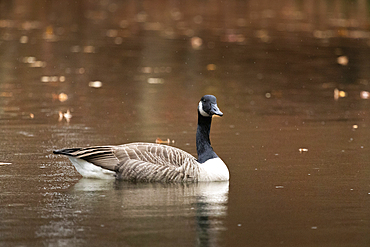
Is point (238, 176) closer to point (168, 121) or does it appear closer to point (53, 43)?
point (168, 121)

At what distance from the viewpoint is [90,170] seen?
841cm

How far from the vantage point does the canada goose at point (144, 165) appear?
27.3 ft

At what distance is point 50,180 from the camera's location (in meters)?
8.38

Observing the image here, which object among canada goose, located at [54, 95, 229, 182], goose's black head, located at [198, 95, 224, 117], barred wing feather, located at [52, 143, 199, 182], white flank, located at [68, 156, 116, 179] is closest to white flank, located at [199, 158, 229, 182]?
canada goose, located at [54, 95, 229, 182]

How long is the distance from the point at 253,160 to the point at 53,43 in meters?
15.4

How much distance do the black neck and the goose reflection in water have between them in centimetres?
41

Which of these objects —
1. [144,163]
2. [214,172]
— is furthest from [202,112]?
[144,163]

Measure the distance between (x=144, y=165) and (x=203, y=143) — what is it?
96cm

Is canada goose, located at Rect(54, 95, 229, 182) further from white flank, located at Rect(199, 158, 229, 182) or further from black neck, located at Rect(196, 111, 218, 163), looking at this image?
black neck, located at Rect(196, 111, 218, 163)

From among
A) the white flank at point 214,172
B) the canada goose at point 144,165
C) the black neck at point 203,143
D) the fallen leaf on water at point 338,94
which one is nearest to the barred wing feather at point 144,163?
the canada goose at point 144,165

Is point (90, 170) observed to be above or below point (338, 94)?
below

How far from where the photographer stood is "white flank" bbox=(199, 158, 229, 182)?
849 centimetres

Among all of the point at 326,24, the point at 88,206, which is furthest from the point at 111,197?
the point at 326,24

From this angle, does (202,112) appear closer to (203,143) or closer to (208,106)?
(208,106)
